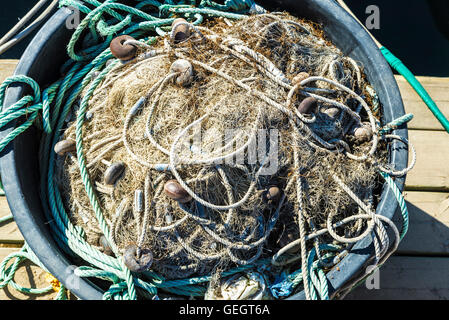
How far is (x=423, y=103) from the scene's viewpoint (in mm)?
2391

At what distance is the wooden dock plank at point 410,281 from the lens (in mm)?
1924

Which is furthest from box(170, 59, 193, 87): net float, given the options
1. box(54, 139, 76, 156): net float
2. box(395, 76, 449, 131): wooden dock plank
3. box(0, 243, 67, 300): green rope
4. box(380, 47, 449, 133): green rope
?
box(395, 76, 449, 131): wooden dock plank

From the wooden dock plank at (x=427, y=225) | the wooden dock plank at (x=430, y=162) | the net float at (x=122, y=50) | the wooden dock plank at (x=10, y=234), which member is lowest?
the wooden dock plank at (x=427, y=225)

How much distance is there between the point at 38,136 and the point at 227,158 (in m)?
0.93

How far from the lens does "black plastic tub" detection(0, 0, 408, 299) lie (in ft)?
5.05

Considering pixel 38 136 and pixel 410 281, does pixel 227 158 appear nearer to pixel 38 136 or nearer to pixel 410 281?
pixel 38 136

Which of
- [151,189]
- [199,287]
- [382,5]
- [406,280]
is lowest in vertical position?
[406,280]

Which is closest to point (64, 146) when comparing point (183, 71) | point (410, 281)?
point (183, 71)

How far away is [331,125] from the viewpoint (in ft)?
5.38

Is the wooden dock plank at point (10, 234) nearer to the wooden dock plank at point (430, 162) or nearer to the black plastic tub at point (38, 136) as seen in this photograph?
the black plastic tub at point (38, 136)

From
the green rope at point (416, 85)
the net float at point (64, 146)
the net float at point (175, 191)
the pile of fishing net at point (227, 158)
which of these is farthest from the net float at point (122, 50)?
the green rope at point (416, 85)

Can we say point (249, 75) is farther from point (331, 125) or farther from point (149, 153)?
point (149, 153)
